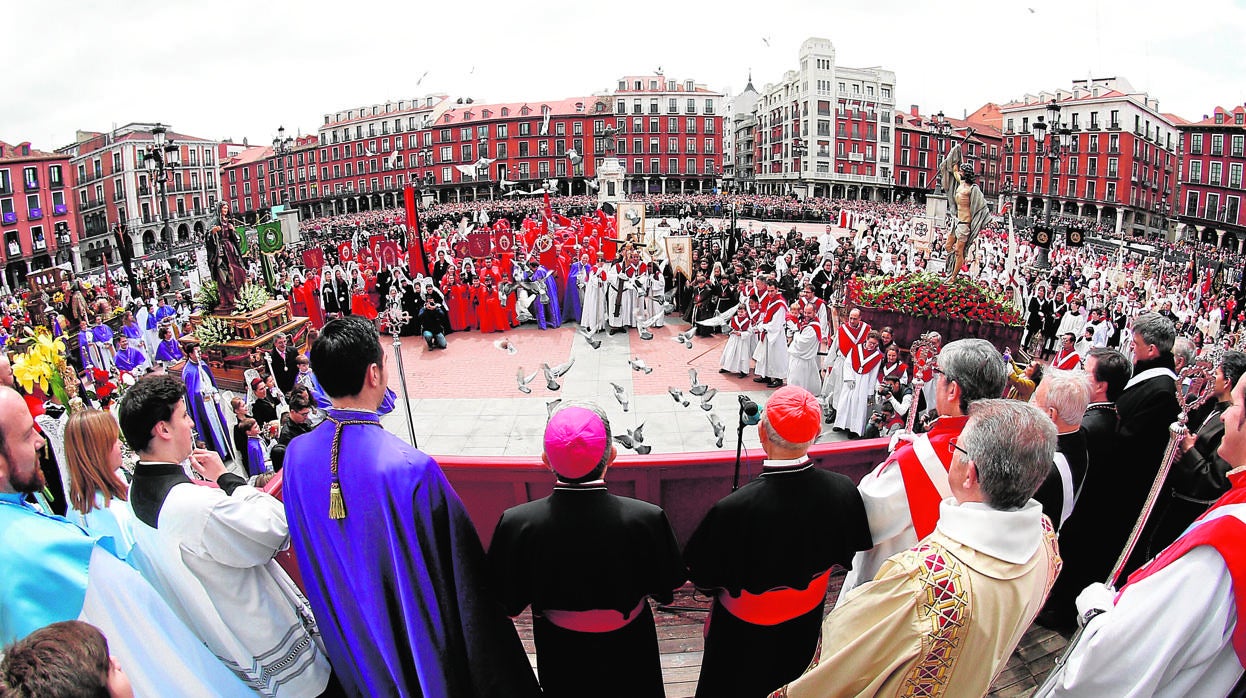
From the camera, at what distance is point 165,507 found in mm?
2262

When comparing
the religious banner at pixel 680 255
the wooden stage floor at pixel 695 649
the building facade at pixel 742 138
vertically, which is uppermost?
the building facade at pixel 742 138

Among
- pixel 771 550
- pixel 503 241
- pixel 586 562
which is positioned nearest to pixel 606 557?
pixel 586 562

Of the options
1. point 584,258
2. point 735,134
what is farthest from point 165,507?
point 735,134

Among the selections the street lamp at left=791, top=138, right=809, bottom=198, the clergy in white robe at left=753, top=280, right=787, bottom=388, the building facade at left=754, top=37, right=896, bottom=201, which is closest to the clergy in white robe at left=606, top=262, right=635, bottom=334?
the clergy in white robe at left=753, top=280, right=787, bottom=388

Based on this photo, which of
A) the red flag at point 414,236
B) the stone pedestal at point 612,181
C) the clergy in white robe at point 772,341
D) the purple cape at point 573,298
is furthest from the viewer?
the stone pedestal at point 612,181

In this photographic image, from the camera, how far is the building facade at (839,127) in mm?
57906

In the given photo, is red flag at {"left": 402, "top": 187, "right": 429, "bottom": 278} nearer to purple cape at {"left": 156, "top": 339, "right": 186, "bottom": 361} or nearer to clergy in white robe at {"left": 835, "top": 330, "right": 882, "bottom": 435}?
purple cape at {"left": 156, "top": 339, "right": 186, "bottom": 361}

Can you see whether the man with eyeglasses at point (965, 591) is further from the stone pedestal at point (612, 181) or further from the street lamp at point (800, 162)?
the street lamp at point (800, 162)

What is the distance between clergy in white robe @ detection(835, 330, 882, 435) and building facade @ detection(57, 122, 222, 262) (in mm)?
58455

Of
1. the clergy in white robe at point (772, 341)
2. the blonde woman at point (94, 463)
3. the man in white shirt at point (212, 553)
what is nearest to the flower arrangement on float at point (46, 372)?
the blonde woman at point (94, 463)

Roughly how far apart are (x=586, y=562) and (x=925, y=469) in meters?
1.33

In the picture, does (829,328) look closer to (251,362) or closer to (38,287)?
(251,362)

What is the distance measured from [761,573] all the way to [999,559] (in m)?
0.88

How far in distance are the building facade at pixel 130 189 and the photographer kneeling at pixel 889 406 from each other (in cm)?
5899
